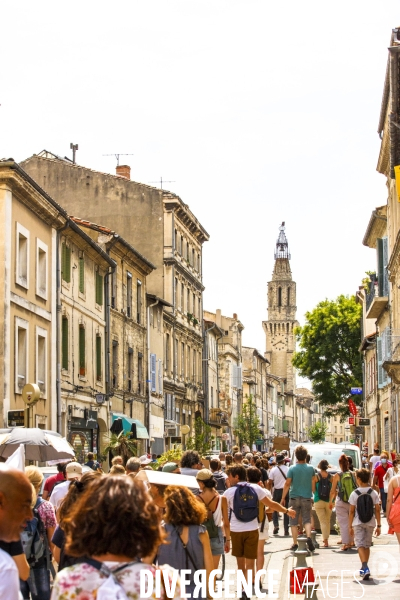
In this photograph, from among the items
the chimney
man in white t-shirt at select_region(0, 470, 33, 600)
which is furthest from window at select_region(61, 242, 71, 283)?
man in white t-shirt at select_region(0, 470, 33, 600)

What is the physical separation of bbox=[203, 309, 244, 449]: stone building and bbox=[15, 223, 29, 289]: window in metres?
43.0

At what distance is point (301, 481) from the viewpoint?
643 inches

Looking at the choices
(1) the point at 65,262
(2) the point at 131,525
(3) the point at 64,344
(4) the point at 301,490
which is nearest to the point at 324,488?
(4) the point at 301,490

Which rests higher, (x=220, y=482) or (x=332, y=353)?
(x=332, y=353)

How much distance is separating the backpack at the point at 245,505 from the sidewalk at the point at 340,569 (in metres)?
0.98

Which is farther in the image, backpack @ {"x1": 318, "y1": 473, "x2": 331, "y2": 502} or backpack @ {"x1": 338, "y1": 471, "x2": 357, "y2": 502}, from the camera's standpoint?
backpack @ {"x1": 318, "y1": 473, "x2": 331, "y2": 502}

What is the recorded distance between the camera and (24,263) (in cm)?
2633

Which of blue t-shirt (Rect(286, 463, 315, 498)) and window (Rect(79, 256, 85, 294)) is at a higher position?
window (Rect(79, 256, 85, 294))

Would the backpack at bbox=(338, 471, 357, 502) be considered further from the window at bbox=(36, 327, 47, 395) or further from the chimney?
the chimney

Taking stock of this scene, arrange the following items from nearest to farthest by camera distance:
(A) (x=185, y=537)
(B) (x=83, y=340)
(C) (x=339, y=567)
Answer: (A) (x=185, y=537), (C) (x=339, y=567), (B) (x=83, y=340)

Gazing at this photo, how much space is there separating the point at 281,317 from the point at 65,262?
143 meters

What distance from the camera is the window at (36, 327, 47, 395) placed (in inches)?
1077

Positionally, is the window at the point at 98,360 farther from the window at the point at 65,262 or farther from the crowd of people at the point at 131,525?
the crowd of people at the point at 131,525

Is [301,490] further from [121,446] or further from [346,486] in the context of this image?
[121,446]
